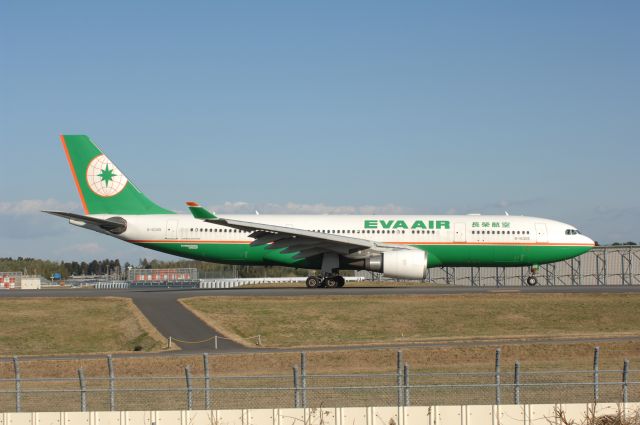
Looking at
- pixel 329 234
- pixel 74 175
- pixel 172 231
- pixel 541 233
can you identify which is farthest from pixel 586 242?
pixel 74 175

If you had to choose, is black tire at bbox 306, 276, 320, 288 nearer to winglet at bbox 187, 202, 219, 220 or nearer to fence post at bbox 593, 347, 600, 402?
winglet at bbox 187, 202, 219, 220

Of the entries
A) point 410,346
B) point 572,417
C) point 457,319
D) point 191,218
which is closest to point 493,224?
point 457,319

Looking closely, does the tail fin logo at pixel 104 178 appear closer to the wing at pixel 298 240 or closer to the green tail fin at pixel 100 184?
the green tail fin at pixel 100 184

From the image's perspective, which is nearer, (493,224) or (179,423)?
(179,423)

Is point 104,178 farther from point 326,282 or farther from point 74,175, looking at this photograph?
point 326,282

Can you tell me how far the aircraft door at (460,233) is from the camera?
48.3 meters

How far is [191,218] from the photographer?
49.5 meters

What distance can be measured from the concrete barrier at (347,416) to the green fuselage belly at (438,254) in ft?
106

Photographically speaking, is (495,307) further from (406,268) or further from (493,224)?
(493,224)

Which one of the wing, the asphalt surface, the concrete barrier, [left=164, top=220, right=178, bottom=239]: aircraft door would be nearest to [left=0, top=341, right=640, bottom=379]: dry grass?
the asphalt surface

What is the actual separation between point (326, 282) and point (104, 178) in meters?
14.7

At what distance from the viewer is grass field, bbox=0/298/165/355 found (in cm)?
3422

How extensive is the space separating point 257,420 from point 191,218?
34663 millimetres

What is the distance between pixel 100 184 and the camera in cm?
5075
